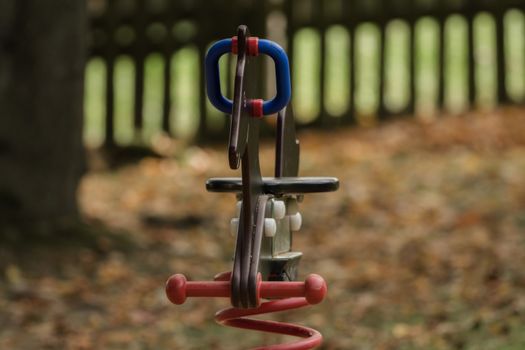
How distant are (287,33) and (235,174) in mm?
2834

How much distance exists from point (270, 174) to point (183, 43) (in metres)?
2.92

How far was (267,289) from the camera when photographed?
3025mm

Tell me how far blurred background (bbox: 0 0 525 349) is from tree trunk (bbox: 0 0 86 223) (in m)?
0.01

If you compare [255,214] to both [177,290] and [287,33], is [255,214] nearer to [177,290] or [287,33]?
[177,290]

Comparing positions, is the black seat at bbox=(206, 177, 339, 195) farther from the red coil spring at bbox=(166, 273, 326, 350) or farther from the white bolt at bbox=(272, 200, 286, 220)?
the red coil spring at bbox=(166, 273, 326, 350)

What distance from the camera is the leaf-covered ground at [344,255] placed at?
18.4 feet

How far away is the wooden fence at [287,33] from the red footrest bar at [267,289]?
24.7 ft

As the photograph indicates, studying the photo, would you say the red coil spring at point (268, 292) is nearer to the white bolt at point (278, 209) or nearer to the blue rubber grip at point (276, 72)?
the white bolt at point (278, 209)

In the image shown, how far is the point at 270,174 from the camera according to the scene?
840 cm

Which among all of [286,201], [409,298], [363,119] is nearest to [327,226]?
[409,298]

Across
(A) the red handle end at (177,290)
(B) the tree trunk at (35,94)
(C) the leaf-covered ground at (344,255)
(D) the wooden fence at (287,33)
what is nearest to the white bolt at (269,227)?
(A) the red handle end at (177,290)

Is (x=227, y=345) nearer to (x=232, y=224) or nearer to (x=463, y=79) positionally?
(x=232, y=224)

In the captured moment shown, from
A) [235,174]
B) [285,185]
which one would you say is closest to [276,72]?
[285,185]

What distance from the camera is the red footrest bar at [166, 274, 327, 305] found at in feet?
9.77
